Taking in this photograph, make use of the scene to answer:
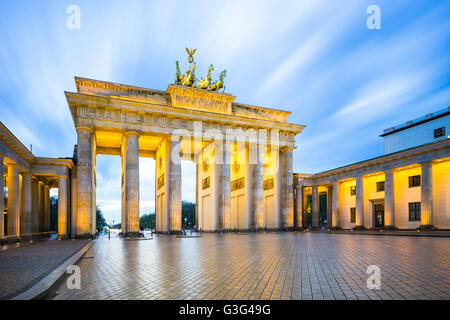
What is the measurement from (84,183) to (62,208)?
3.35m

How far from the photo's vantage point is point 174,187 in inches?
1345

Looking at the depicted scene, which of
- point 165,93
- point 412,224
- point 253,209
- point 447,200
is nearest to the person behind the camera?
point 447,200

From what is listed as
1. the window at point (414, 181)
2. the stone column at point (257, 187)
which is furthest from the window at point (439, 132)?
the stone column at point (257, 187)

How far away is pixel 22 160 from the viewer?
26.5m

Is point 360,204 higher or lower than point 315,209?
higher

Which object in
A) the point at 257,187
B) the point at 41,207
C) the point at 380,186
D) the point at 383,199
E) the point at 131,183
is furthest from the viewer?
the point at 257,187

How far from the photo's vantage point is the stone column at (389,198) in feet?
114

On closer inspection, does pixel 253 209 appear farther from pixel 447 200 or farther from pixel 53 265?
pixel 53 265

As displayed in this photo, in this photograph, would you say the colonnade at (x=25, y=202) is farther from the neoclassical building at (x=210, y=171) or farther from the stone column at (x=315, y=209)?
the stone column at (x=315, y=209)

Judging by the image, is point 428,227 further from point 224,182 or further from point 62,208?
point 62,208

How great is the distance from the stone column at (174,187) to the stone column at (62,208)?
1044 cm

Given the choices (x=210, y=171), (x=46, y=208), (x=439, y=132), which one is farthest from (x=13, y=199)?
(x=439, y=132)
